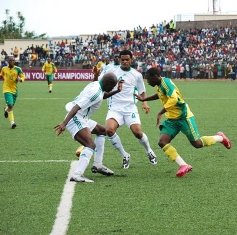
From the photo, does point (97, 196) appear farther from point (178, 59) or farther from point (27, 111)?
point (178, 59)

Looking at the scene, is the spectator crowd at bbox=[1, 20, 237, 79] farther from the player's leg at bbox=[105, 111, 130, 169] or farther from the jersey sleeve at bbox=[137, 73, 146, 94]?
the player's leg at bbox=[105, 111, 130, 169]

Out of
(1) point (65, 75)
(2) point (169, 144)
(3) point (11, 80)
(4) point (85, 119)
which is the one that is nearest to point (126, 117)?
(2) point (169, 144)

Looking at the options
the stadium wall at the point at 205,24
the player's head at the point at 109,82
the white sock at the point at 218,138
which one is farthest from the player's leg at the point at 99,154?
the stadium wall at the point at 205,24

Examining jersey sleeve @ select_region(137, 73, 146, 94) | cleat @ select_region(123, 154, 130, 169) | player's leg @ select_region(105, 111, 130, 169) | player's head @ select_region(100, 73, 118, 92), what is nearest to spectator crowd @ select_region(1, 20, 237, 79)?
jersey sleeve @ select_region(137, 73, 146, 94)

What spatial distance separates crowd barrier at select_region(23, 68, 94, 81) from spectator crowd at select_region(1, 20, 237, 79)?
1353mm

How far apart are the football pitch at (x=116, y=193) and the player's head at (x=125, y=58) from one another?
65.0 inches

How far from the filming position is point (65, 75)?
64.1 m

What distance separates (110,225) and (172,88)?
4101 mm

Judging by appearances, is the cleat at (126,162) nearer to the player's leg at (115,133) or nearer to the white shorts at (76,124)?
the player's leg at (115,133)

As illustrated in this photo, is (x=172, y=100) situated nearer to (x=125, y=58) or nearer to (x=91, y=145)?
(x=91, y=145)

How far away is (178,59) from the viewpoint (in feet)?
210

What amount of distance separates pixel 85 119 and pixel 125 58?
2.25 m

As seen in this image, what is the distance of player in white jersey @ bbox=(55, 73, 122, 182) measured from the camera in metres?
10.7

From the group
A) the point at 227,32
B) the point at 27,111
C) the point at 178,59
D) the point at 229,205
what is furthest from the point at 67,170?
the point at 227,32
